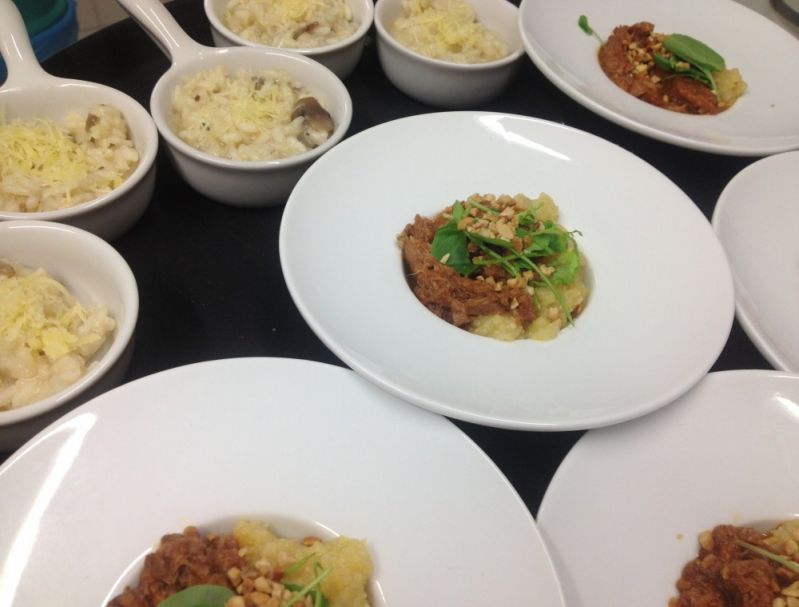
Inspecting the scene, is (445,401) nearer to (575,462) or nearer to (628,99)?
(575,462)

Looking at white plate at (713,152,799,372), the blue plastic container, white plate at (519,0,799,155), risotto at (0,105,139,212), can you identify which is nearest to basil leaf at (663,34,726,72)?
white plate at (519,0,799,155)

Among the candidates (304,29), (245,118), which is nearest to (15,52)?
(245,118)

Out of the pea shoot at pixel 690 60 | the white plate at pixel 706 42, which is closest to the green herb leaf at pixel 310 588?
the white plate at pixel 706 42

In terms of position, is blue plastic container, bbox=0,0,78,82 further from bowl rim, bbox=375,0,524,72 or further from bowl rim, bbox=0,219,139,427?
bowl rim, bbox=0,219,139,427

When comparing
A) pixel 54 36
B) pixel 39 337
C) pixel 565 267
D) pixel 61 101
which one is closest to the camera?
pixel 39 337

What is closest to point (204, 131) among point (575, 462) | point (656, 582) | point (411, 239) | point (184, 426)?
point (411, 239)

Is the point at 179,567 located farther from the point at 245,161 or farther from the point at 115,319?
the point at 245,161
